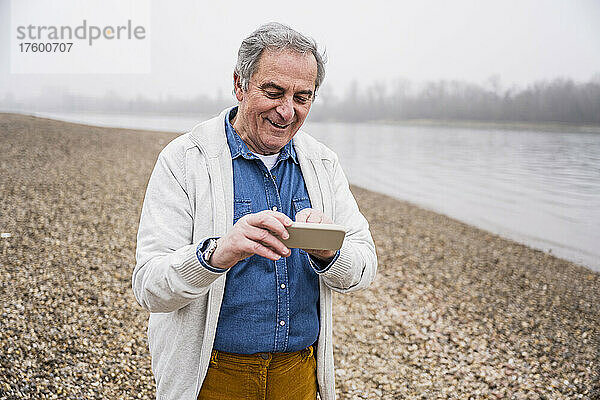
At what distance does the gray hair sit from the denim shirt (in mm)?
213

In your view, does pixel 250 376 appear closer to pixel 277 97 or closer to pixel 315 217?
pixel 315 217

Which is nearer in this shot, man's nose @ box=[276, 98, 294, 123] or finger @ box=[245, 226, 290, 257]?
finger @ box=[245, 226, 290, 257]

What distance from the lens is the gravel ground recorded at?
3.54 m

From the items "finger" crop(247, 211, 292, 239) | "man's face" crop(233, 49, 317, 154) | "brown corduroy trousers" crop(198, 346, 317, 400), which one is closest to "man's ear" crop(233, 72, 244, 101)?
"man's face" crop(233, 49, 317, 154)

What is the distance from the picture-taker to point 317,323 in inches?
62.9

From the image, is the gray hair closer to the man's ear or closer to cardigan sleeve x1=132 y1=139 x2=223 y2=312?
the man's ear

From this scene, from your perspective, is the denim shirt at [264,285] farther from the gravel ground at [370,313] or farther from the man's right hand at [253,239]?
the gravel ground at [370,313]

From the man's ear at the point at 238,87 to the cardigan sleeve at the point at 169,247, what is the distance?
0.78 feet

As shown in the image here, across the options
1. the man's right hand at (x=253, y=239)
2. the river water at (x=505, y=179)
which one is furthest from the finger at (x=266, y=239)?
the river water at (x=505, y=179)

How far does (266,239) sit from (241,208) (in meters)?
0.31

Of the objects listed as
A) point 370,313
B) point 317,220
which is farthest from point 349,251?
point 370,313

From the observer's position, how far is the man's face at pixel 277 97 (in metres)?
1.40

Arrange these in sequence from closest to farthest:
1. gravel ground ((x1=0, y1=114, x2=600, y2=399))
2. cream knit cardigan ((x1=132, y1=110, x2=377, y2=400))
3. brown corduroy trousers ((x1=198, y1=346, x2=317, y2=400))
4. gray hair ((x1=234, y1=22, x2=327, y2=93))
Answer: cream knit cardigan ((x1=132, y1=110, x2=377, y2=400))
gray hair ((x1=234, y1=22, x2=327, y2=93))
brown corduroy trousers ((x1=198, y1=346, x2=317, y2=400))
gravel ground ((x1=0, y1=114, x2=600, y2=399))

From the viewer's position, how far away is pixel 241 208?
1.46 m
